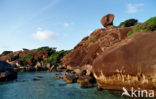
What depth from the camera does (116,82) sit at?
11.2 metres

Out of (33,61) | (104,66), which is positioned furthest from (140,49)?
(33,61)

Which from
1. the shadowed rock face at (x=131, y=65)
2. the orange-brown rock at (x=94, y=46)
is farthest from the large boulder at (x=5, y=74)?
the shadowed rock face at (x=131, y=65)

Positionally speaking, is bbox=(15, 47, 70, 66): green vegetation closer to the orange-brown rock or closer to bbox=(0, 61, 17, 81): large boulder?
the orange-brown rock

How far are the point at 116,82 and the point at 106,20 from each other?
1308 inches

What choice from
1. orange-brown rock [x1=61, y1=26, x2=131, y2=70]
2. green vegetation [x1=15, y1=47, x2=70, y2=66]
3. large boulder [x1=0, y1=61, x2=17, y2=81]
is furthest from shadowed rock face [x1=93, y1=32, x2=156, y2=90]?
green vegetation [x1=15, y1=47, x2=70, y2=66]

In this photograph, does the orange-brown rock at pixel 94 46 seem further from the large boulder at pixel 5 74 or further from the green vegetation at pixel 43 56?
the large boulder at pixel 5 74

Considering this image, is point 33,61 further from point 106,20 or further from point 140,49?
point 140,49

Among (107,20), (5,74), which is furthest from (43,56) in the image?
(5,74)

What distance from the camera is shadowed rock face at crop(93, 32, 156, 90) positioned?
364 inches

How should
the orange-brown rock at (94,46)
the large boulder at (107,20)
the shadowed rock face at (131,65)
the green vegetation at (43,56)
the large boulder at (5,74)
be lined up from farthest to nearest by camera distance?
the green vegetation at (43,56), the large boulder at (107,20), the orange-brown rock at (94,46), the large boulder at (5,74), the shadowed rock face at (131,65)

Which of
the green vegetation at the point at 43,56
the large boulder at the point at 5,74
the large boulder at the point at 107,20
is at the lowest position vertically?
the large boulder at the point at 5,74

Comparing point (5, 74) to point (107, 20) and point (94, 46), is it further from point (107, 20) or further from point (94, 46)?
point (107, 20)

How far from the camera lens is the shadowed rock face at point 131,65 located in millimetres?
9242

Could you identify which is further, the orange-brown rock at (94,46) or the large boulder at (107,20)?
the large boulder at (107,20)
